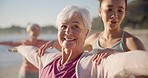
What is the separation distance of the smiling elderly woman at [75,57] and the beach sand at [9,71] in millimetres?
249

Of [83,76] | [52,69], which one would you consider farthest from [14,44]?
[83,76]

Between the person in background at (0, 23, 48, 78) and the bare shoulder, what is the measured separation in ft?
1.25

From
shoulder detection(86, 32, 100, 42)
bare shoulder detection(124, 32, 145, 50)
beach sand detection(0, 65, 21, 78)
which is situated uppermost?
shoulder detection(86, 32, 100, 42)

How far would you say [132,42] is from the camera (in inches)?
46.6

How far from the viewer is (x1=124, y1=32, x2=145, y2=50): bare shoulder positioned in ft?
3.83

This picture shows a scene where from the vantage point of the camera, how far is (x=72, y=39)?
45.1 inches

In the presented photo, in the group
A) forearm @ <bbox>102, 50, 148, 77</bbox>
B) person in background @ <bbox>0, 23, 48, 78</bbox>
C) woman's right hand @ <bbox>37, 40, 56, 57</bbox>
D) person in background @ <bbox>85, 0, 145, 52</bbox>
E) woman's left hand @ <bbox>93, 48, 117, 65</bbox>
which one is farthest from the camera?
person in background @ <bbox>0, 23, 48, 78</bbox>

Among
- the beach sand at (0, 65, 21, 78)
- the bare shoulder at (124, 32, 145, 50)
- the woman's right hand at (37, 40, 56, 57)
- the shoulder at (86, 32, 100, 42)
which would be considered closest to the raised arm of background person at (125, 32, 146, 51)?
the bare shoulder at (124, 32, 145, 50)

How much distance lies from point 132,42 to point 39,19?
1.56 ft

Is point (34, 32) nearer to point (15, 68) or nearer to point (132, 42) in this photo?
point (15, 68)

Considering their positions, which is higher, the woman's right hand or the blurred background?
the blurred background

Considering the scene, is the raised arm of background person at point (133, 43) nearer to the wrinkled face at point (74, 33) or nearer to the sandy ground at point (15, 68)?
the sandy ground at point (15, 68)

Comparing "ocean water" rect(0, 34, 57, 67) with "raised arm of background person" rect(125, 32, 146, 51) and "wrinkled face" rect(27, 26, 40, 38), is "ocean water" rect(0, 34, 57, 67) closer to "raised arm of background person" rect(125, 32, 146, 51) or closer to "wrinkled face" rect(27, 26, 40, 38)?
"wrinkled face" rect(27, 26, 40, 38)

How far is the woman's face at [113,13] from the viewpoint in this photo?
1201mm
